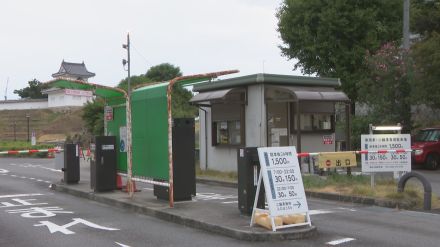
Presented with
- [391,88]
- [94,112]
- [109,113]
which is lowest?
[109,113]

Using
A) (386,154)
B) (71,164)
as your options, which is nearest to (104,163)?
(71,164)

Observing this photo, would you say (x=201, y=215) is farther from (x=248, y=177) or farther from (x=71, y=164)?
(x=71, y=164)

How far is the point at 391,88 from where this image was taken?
2375 cm

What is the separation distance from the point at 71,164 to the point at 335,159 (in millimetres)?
7867

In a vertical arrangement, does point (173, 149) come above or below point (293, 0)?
below

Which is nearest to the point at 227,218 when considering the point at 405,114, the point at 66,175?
the point at 66,175

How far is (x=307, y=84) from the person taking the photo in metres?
18.7

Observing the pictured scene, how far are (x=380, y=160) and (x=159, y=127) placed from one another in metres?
6.02

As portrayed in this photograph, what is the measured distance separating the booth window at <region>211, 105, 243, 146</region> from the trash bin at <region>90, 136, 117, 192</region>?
598 cm

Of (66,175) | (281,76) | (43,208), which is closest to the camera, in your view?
(43,208)

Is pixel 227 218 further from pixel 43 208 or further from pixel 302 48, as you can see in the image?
pixel 302 48

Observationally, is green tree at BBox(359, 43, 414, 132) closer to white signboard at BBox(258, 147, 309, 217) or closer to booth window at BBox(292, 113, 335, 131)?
booth window at BBox(292, 113, 335, 131)

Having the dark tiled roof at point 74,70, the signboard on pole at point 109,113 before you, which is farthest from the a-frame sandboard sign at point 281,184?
the dark tiled roof at point 74,70

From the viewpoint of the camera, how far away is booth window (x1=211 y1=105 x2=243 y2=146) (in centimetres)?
1923
